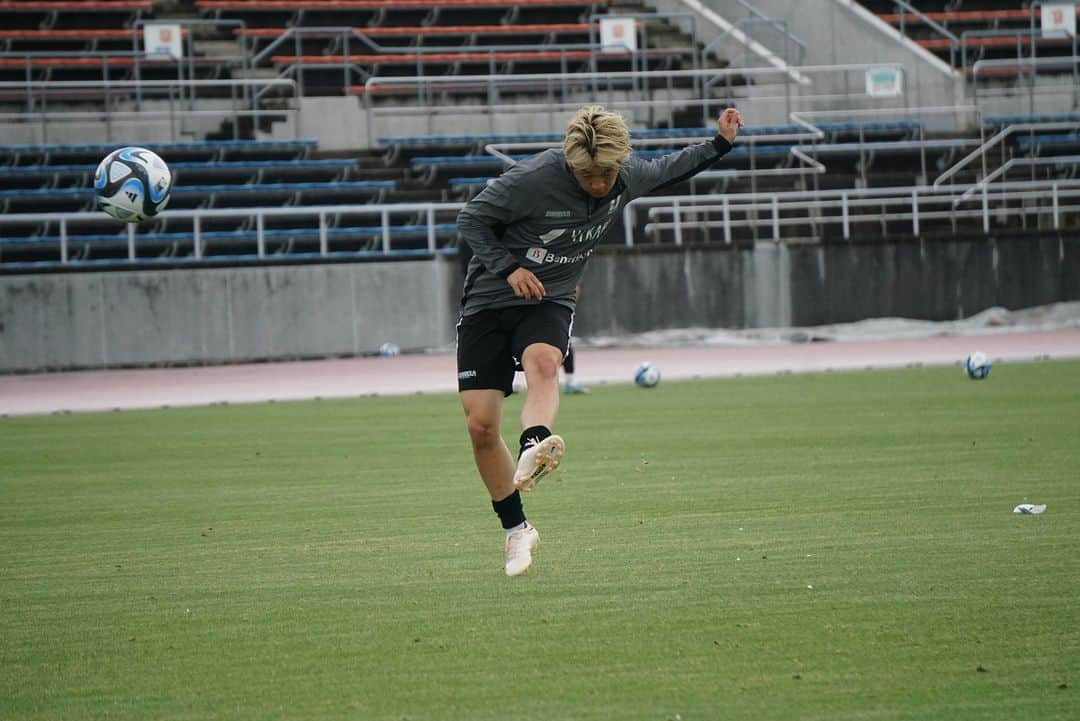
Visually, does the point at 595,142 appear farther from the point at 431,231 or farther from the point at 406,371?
the point at 431,231

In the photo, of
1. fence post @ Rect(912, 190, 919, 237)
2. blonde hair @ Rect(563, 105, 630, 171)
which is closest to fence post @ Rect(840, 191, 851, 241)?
fence post @ Rect(912, 190, 919, 237)

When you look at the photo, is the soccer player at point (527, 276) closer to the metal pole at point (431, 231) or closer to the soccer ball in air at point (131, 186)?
the soccer ball in air at point (131, 186)

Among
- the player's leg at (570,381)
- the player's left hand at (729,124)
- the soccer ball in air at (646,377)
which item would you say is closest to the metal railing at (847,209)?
the soccer ball in air at (646,377)

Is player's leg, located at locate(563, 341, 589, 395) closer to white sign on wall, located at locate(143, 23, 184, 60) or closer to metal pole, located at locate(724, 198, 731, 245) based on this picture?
metal pole, located at locate(724, 198, 731, 245)

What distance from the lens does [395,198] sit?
107ft

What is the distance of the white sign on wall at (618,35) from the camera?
115 ft

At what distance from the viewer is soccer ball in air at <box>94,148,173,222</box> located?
14.1 m

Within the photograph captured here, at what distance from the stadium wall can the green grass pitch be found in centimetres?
1410

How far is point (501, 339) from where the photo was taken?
24.1 ft

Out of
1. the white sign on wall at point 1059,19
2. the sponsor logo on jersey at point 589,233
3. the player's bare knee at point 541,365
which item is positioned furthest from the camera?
the white sign on wall at point 1059,19

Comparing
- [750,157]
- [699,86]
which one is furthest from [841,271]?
[699,86]

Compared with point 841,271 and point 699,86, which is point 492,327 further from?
point 699,86

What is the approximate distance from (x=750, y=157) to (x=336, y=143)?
8738 millimetres

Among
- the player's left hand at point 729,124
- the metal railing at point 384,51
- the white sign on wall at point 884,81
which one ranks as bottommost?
the player's left hand at point 729,124
